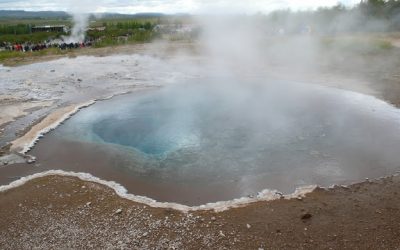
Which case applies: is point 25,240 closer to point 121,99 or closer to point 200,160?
point 200,160

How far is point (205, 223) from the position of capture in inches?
227

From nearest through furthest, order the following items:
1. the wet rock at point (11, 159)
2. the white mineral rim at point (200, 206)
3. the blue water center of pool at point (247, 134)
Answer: the white mineral rim at point (200, 206) → the blue water center of pool at point (247, 134) → the wet rock at point (11, 159)

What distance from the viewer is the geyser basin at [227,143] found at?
7367 millimetres

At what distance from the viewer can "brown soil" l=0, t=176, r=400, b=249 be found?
538 centimetres

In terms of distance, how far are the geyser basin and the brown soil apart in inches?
28.0

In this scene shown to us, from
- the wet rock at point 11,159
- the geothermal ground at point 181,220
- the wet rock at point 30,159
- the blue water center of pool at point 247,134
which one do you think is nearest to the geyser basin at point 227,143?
the blue water center of pool at point 247,134

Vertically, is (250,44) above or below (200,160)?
above

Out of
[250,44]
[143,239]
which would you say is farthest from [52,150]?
[250,44]

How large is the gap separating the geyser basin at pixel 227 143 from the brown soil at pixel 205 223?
0.71 m

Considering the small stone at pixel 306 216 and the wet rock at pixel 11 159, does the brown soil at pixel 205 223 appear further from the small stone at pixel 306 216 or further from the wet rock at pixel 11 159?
the wet rock at pixel 11 159

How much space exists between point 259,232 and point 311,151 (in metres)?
3.44

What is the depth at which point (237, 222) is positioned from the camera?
5785 millimetres

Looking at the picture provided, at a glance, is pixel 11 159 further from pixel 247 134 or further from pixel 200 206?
pixel 247 134

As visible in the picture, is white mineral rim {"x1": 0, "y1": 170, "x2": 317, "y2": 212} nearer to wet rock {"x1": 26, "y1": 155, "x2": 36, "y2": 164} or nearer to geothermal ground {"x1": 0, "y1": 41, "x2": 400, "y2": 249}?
geothermal ground {"x1": 0, "y1": 41, "x2": 400, "y2": 249}
